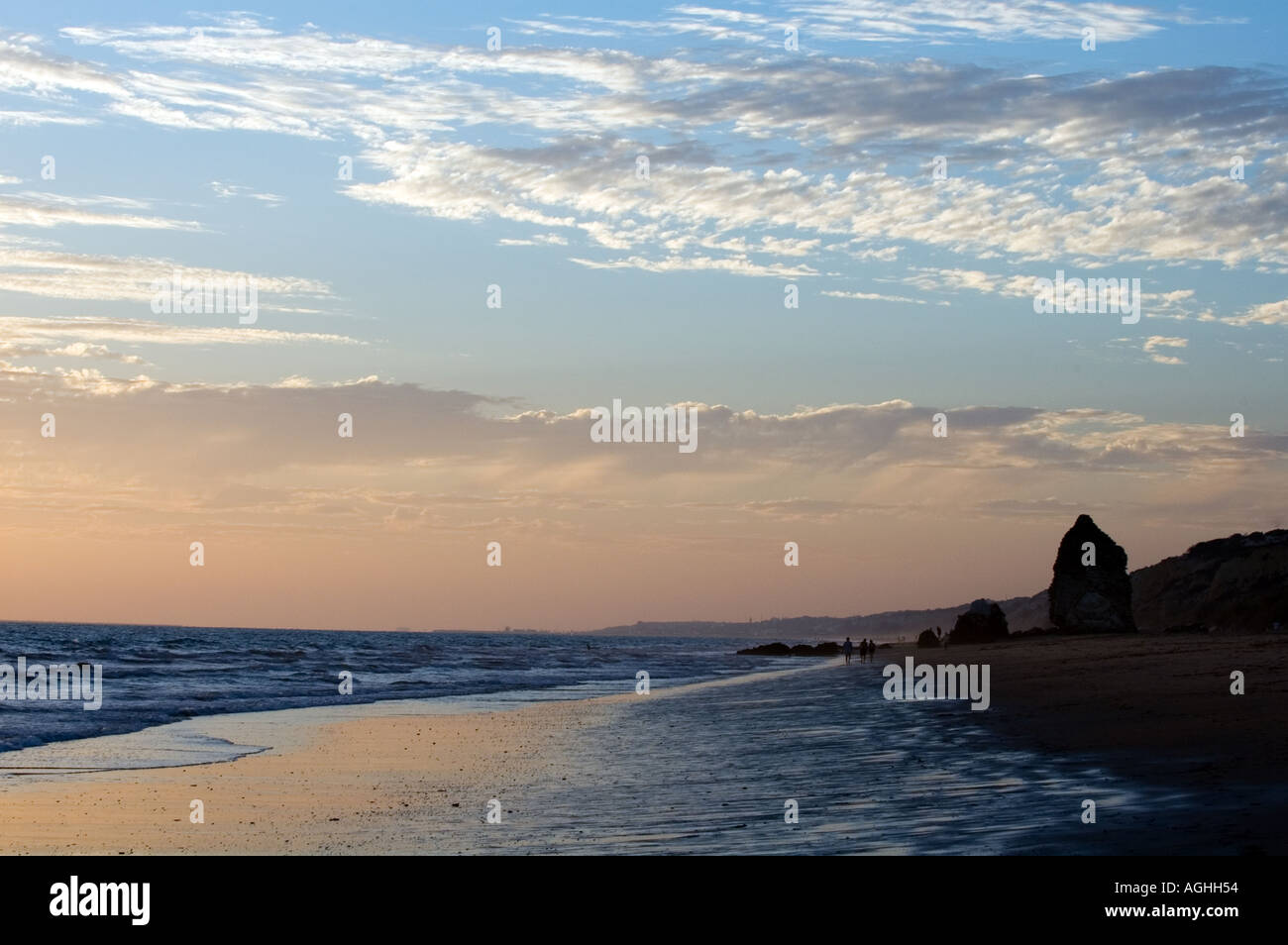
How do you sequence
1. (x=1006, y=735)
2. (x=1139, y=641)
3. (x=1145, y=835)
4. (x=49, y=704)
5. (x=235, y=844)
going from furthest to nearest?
1. (x=1139, y=641)
2. (x=49, y=704)
3. (x=1006, y=735)
4. (x=235, y=844)
5. (x=1145, y=835)

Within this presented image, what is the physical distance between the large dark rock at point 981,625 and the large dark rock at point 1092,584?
12.6 metres

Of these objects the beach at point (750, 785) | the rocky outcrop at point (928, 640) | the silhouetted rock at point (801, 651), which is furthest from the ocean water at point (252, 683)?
the silhouetted rock at point (801, 651)

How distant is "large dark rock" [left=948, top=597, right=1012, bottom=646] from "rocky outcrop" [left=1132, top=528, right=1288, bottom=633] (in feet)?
32.6

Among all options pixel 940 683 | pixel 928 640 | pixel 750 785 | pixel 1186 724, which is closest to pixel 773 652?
pixel 928 640

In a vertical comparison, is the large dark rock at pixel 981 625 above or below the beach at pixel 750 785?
below

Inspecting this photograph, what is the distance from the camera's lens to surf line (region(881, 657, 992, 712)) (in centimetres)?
→ 3394

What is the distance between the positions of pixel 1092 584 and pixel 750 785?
5548 cm

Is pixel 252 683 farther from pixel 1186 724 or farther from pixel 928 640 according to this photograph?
pixel 928 640

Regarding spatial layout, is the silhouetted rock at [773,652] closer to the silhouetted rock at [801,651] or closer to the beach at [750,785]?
the silhouetted rock at [801,651]

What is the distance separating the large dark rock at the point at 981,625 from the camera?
82.1m
